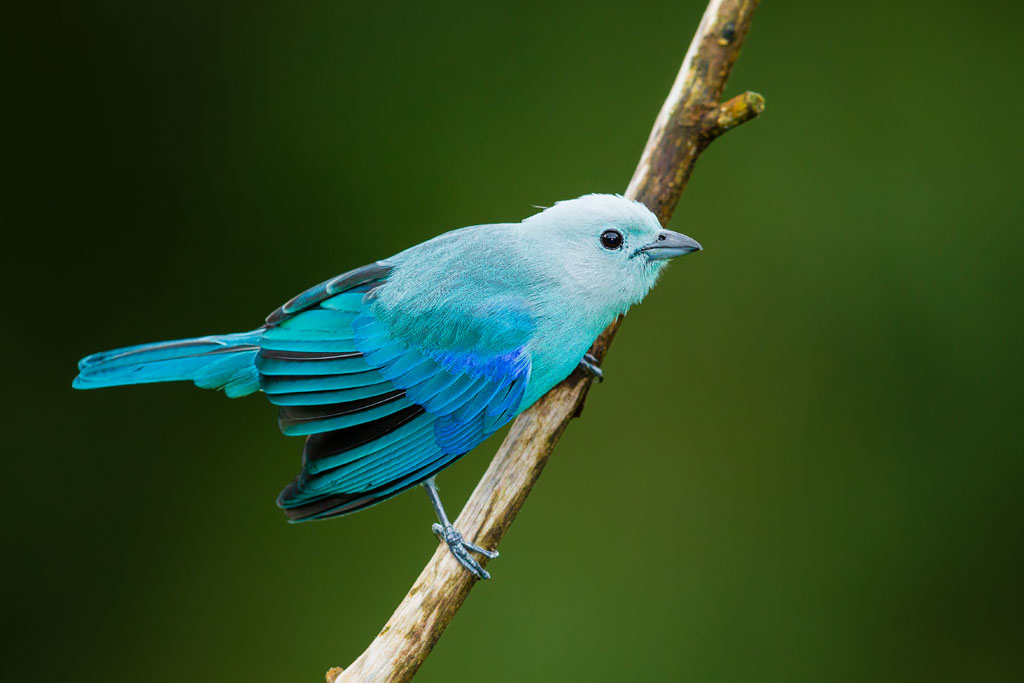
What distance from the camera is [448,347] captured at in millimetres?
2527

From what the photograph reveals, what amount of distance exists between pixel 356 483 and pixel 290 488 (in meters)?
0.18

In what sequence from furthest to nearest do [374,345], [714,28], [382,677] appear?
[714,28], [374,345], [382,677]

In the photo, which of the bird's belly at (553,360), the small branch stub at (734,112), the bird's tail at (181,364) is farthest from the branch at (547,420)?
the bird's tail at (181,364)

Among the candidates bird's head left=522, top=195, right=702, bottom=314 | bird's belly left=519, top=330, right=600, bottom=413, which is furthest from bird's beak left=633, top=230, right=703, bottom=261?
bird's belly left=519, top=330, right=600, bottom=413

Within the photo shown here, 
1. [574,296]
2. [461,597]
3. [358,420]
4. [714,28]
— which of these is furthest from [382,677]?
[714,28]

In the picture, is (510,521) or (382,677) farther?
(510,521)

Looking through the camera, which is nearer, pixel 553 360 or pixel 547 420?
pixel 553 360

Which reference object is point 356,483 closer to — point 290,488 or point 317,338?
point 290,488

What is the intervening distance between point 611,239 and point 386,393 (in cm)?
76

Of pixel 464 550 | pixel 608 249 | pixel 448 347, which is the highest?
pixel 608 249

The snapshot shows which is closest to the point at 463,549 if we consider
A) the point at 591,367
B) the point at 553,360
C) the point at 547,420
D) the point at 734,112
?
the point at 547,420

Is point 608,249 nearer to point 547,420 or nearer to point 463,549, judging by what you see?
point 547,420

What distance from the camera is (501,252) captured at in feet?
8.45

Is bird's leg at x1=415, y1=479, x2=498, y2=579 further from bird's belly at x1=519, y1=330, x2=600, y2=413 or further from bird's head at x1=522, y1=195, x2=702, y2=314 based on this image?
bird's head at x1=522, y1=195, x2=702, y2=314
